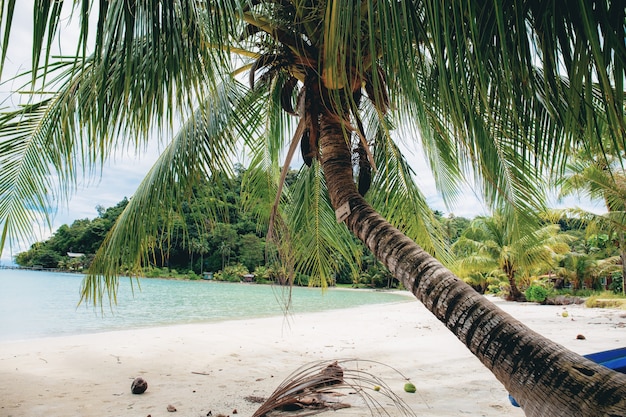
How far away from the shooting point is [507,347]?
4.78 feet

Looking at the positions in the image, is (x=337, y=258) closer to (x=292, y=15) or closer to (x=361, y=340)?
(x=361, y=340)

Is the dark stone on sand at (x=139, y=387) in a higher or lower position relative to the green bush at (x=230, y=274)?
higher

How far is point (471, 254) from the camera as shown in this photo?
59.8 feet

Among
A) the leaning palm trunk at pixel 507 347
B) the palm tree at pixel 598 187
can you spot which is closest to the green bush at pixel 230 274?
the palm tree at pixel 598 187

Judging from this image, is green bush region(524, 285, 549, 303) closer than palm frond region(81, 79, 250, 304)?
No

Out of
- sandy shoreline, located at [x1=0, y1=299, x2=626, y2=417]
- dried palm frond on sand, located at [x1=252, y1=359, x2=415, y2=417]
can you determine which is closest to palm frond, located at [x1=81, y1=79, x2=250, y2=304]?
sandy shoreline, located at [x1=0, y1=299, x2=626, y2=417]

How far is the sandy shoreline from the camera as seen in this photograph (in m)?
3.02

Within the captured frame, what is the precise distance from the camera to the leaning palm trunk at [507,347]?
1.20 meters

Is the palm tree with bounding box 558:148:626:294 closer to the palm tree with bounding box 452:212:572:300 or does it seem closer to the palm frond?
the palm frond

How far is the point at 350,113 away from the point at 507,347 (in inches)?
80.6

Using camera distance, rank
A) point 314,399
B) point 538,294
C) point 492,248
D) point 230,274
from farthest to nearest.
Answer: point 230,274 → point 492,248 → point 538,294 → point 314,399

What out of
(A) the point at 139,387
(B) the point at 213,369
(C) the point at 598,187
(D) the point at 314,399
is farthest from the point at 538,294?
(A) the point at 139,387

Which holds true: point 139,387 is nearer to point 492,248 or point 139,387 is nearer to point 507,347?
point 507,347

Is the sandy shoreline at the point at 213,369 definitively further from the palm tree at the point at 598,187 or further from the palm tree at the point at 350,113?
the palm tree at the point at 598,187
